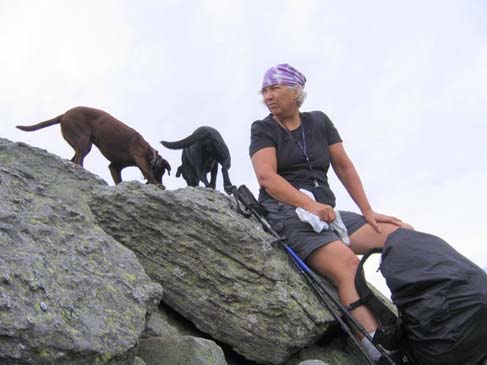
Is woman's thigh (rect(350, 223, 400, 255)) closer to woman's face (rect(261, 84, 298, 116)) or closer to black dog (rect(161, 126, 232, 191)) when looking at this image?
woman's face (rect(261, 84, 298, 116))

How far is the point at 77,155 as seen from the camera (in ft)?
26.4

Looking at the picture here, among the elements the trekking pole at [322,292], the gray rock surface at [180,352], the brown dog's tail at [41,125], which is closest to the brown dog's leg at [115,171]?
the brown dog's tail at [41,125]

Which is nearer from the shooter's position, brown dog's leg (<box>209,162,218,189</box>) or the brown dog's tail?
the brown dog's tail

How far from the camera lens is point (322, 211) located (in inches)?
172

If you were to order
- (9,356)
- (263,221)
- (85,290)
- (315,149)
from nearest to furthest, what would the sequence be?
(9,356) < (85,290) < (263,221) < (315,149)

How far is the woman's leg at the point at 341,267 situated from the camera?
4098mm

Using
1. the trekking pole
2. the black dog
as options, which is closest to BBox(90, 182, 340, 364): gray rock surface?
the trekking pole

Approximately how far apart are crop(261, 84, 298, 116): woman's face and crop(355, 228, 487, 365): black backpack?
5.34ft

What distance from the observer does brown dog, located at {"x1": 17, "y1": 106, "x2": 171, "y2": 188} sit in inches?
324

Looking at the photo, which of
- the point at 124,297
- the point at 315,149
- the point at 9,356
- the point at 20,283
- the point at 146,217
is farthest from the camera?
the point at 315,149

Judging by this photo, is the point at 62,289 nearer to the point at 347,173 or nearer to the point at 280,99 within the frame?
the point at 280,99

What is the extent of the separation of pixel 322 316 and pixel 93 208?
6.20 feet

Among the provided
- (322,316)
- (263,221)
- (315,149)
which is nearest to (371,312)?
(322,316)

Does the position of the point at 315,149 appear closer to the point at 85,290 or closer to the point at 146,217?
the point at 146,217
